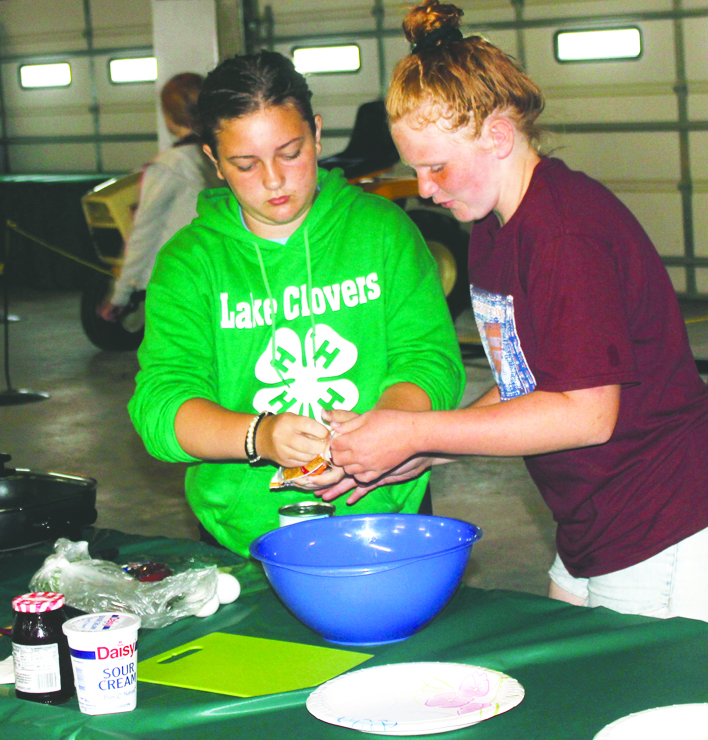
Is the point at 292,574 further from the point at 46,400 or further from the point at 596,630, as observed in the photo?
the point at 46,400

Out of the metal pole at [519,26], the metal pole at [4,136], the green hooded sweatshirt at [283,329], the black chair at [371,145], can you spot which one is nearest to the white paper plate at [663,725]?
the green hooded sweatshirt at [283,329]

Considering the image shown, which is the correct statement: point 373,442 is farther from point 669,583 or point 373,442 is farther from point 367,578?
point 669,583

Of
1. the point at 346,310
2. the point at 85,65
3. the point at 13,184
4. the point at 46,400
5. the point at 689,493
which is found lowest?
the point at 46,400

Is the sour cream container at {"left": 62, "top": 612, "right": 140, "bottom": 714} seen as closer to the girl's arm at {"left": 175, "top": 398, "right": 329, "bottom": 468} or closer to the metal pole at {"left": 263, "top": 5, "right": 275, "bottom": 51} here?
the girl's arm at {"left": 175, "top": 398, "right": 329, "bottom": 468}

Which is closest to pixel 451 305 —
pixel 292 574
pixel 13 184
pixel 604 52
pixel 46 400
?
pixel 604 52

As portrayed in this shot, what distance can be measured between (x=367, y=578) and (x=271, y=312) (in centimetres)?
57

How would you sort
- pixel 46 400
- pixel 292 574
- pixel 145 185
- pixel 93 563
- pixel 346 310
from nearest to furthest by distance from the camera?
pixel 292 574
pixel 93 563
pixel 346 310
pixel 145 185
pixel 46 400

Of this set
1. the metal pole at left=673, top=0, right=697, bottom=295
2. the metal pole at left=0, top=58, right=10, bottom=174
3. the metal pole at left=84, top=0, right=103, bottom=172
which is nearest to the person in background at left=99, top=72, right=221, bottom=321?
the metal pole at left=673, top=0, right=697, bottom=295

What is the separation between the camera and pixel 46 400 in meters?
6.21

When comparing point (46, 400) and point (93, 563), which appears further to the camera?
point (46, 400)

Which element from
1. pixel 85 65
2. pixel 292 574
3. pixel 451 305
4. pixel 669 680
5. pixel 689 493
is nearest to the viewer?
pixel 669 680

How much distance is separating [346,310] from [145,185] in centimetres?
337

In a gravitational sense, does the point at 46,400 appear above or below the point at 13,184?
below

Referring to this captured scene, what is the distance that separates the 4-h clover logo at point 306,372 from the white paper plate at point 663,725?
0.79 m
